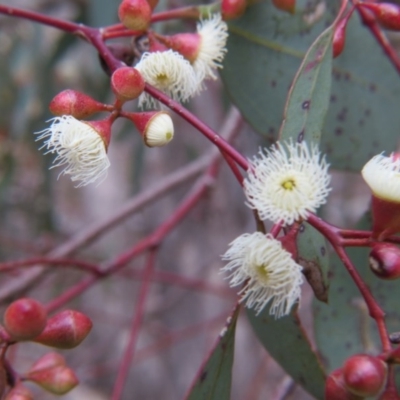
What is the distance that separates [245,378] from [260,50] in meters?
2.25

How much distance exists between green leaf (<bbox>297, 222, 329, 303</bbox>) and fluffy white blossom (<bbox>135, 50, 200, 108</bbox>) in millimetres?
227

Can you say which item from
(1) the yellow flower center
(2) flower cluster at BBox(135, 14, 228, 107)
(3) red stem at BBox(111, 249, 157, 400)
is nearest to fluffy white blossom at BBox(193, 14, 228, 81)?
(2) flower cluster at BBox(135, 14, 228, 107)

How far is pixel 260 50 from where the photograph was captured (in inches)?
39.6

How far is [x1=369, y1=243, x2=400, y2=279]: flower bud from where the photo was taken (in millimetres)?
619

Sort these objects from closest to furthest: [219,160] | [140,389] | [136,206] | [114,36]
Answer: [114,36]
[219,160]
[136,206]
[140,389]

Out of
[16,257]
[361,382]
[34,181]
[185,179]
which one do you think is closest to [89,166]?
[361,382]

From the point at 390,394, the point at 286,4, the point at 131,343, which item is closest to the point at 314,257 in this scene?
the point at 390,394

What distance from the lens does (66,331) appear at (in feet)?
2.24

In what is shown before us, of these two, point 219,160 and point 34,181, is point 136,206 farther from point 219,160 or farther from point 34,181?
point 34,181

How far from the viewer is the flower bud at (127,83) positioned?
65 cm

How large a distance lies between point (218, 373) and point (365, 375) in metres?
0.21

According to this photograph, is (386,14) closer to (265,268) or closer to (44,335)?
(265,268)

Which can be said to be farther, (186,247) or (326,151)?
(186,247)

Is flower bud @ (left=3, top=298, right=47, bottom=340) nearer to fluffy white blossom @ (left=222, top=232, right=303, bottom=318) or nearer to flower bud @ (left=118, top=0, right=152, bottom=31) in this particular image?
fluffy white blossom @ (left=222, top=232, right=303, bottom=318)
